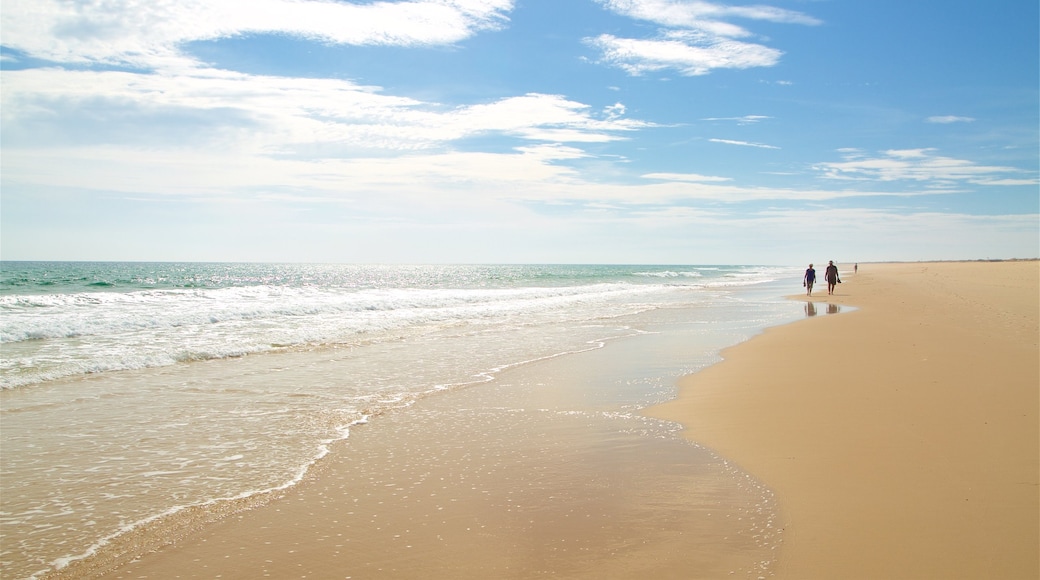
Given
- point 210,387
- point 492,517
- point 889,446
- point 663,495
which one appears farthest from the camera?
point 210,387

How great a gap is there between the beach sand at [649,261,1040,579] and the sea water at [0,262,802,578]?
4.74 ft

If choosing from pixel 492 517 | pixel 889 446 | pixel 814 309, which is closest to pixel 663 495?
pixel 492 517

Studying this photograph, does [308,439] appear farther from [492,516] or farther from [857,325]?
[857,325]

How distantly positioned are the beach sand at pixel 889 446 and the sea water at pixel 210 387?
1446mm

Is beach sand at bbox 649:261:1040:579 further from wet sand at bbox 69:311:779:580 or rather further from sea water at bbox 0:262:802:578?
sea water at bbox 0:262:802:578

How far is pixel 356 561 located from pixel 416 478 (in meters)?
1.47

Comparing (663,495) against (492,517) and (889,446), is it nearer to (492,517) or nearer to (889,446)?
(492,517)

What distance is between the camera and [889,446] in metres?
5.67

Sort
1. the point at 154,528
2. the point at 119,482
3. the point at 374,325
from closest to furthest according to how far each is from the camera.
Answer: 1. the point at 154,528
2. the point at 119,482
3. the point at 374,325

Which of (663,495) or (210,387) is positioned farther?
(210,387)

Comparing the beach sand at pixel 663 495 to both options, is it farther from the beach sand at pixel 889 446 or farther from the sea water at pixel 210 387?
the sea water at pixel 210 387

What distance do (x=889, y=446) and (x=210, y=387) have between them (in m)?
8.75

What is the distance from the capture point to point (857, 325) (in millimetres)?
16438

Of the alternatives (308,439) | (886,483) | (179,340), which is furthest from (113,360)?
(886,483)
